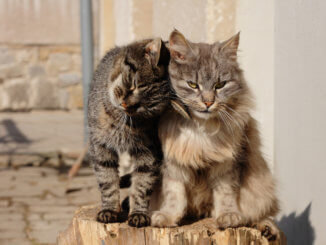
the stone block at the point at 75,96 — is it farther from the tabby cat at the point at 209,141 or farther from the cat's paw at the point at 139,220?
the cat's paw at the point at 139,220

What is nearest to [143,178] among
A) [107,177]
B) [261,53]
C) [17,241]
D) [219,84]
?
[107,177]

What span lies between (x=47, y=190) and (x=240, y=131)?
3874 mm

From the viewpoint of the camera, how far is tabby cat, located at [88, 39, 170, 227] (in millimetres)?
2236

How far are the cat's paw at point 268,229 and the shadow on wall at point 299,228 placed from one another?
37cm

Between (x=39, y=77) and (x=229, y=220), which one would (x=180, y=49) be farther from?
(x=39, y=77)

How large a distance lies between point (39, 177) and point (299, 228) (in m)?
4.23

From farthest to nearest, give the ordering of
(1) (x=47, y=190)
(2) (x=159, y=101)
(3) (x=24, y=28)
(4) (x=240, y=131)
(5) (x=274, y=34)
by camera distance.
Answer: (3) (x=24, y=28), (1) (x=47, y=190), (5) (x=274, y=34), (4) (x=240, y=131), (2) (x=159, y=101)

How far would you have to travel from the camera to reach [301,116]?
9.71 feet

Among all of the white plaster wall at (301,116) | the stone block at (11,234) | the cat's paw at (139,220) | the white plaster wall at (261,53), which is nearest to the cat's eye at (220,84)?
the white plaster wall at (301,116)

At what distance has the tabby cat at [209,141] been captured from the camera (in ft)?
7.72

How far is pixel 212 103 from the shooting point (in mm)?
2297

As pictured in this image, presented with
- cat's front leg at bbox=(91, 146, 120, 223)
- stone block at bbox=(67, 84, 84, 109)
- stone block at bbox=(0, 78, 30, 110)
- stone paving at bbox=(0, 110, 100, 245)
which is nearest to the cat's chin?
cat's front leg at bbox=(91, 146, 120, 223)

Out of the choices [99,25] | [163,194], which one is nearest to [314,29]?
[163,194]

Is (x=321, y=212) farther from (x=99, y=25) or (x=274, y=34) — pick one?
(x=99, y=25)
